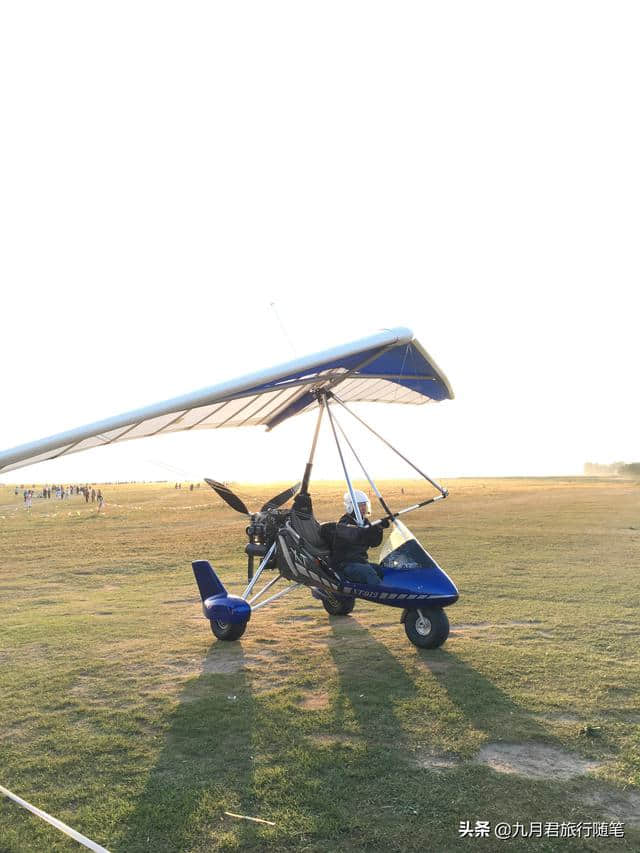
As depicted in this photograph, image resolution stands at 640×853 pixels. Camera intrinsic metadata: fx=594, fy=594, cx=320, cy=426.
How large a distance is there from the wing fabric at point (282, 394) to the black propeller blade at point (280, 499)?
54.1 inches

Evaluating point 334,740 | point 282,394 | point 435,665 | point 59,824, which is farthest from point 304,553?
point 59,824

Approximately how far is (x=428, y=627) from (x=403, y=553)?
929 mm

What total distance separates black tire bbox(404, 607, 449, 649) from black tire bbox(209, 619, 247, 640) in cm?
218

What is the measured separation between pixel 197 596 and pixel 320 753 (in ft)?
22.7

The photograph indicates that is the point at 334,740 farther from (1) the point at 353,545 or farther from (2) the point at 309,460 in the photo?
(2) the point at 309,460

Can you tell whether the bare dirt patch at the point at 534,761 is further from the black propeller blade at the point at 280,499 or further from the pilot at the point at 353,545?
the black propeller blade at the point at 280,499

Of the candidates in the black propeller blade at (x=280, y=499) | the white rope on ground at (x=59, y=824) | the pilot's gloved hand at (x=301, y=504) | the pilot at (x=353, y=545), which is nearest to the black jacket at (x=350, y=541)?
the pilot at (x=353, y=545)

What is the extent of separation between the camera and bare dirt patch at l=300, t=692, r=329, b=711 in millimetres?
5629

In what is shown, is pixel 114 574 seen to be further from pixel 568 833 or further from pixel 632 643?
pixel 568 833

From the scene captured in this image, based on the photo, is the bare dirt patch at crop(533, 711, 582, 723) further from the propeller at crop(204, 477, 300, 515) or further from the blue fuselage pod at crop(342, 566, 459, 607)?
the propeller at crop(204, 477, 300, 515)

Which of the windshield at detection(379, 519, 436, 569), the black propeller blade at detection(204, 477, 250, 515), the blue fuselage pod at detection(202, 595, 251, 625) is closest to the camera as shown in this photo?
the windshield at detection(379, 519, 436, 569)

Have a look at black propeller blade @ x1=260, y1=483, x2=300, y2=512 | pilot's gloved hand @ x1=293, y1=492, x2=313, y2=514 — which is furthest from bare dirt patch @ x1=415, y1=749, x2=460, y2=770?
black propeller blade @ x1=260, y1=483, x2=300, y2=512

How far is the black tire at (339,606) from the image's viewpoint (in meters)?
9.14

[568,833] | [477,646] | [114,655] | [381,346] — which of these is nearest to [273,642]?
[114,655]
